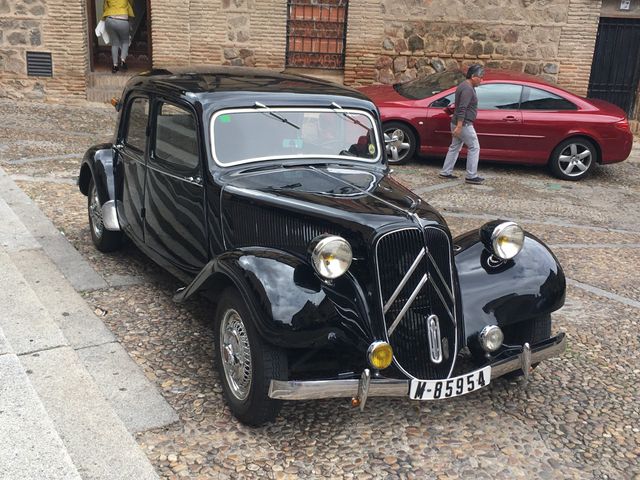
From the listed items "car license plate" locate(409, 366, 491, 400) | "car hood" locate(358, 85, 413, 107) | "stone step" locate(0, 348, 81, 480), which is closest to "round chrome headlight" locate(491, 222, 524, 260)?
"car license plate" locate(409, 366, 491, 400)

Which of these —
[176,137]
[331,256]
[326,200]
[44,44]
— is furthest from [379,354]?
[44,44]

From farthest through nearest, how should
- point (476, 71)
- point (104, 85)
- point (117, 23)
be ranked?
point (104, 85)
point (117, 23)
point (476, 71)

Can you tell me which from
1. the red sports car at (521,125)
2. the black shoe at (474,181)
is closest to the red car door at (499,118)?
the red sports car at (521,125)

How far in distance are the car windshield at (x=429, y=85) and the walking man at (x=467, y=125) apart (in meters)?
1.00

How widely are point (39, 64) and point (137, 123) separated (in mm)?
9653

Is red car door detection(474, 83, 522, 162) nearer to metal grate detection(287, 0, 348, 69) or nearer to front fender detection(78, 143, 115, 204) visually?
metal grate detection(287, 0, 348, 69)

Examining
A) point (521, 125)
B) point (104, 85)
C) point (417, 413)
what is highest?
point (521, 125)

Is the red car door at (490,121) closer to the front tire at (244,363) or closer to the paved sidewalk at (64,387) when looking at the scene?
the paved sidewalk at (64,387)

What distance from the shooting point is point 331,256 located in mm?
3402

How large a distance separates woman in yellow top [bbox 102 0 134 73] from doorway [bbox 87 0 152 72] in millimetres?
576

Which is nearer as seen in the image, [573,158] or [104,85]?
[573,158]

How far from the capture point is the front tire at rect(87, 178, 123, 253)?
19.4 ft

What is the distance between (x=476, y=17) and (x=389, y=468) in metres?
12.2

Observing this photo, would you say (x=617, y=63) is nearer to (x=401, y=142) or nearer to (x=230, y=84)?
(x=401, y=142)
